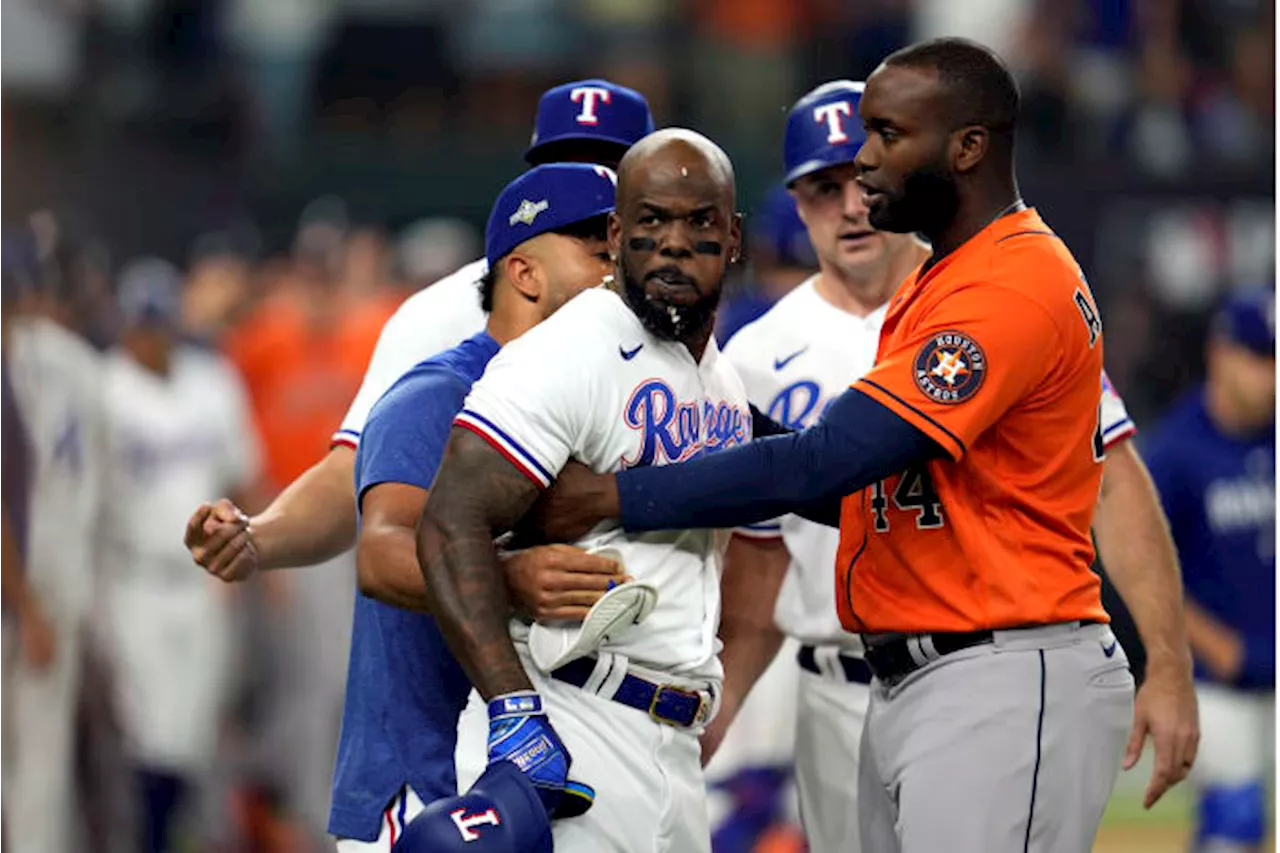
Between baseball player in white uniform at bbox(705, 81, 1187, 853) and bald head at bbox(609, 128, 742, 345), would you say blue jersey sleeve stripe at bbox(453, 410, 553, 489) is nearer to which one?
bald head at bbox(609, 128, 742, 345)

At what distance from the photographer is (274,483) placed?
35.9 feet

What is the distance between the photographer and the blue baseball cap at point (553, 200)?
4059 millimetres

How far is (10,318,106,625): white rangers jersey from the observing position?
8.16 metres

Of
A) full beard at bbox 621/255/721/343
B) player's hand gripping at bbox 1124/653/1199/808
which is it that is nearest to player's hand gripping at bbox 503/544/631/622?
full beard at bbox 621/255/721/343

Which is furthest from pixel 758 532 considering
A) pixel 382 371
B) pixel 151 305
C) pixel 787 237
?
pixel 151 305

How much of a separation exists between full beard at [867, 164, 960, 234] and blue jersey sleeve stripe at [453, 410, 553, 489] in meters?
0.84

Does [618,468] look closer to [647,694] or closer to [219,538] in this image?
[647,694]

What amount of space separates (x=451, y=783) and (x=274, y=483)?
718 centimetres

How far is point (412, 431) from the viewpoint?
12.8 feet

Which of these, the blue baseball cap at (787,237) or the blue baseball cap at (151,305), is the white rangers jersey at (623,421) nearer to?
the blue baseball cap at (787,237)

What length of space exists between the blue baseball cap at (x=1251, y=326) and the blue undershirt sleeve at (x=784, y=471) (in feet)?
15.0

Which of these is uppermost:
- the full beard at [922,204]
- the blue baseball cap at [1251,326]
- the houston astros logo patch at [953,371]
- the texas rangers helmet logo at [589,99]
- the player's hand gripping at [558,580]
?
the texas rangers helmet logo at [589,99]

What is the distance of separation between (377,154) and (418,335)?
11034mm

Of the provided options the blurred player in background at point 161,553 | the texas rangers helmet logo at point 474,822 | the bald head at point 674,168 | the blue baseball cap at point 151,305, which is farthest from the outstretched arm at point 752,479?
the blue baseball cap at point 151,305
